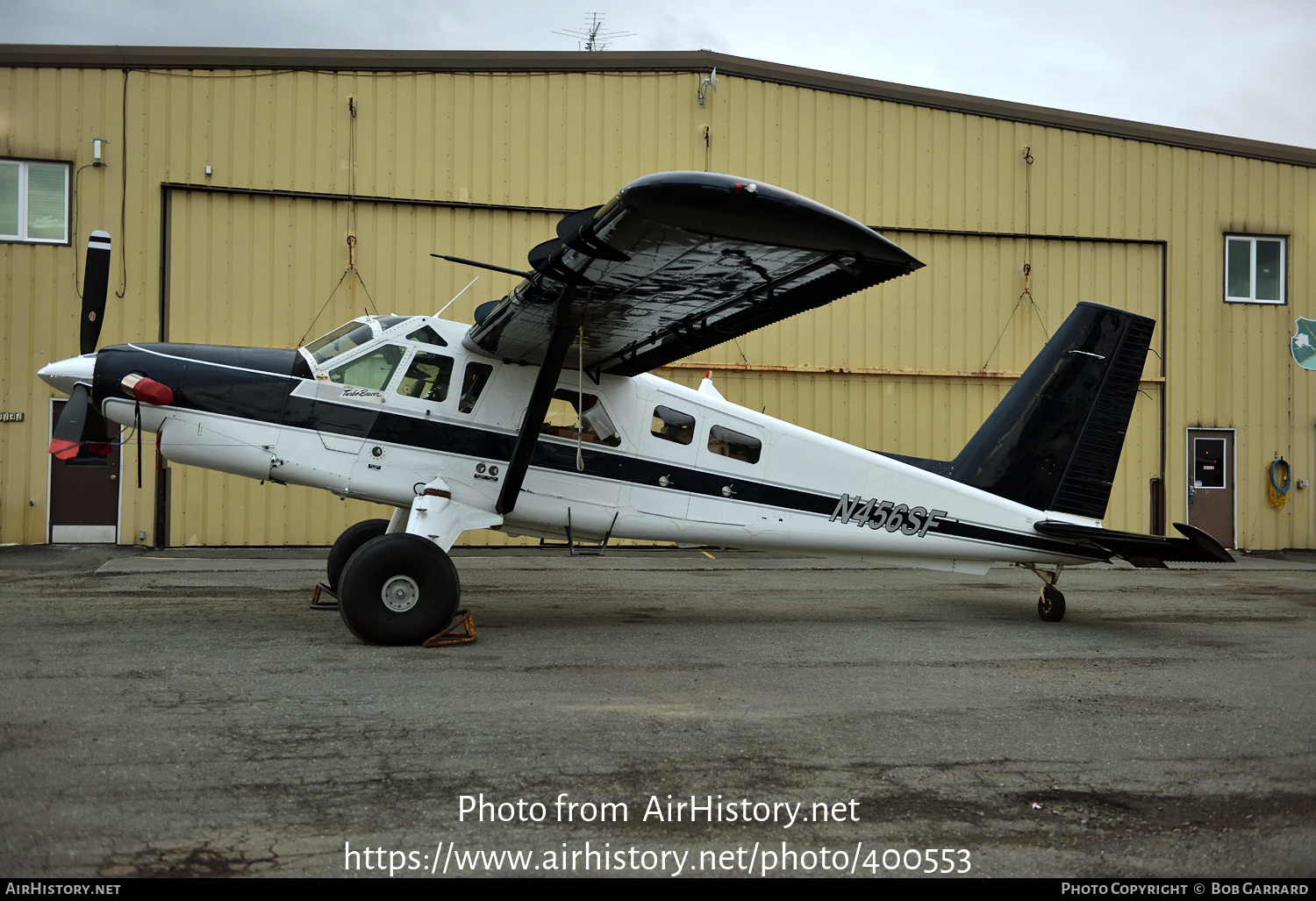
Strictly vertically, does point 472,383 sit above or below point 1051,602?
above

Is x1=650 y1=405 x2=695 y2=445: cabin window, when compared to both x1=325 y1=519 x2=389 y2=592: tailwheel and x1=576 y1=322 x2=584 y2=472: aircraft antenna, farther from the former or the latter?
x1=325 y1=519 x2=389 y2=592: tailwheel

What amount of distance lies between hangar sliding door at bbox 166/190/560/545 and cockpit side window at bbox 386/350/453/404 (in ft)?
22.1

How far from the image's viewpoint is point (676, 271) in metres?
6.05

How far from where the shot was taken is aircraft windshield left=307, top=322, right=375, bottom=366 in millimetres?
7371

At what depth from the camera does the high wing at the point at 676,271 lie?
15.8 feet

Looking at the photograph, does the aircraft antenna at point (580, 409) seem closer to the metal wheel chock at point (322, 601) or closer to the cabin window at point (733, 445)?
the cabin window at point (733, 445)

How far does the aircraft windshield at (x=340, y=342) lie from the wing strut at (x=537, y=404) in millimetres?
1477

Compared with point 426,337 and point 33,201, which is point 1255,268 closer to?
point 426,337

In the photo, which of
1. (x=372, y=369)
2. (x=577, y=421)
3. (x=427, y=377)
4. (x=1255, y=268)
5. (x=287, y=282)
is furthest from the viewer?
(x=1255, y=268)

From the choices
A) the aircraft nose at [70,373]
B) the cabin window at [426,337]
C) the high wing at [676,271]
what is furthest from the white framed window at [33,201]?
the high wing at [676,271]

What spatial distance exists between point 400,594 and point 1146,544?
21.0 ft

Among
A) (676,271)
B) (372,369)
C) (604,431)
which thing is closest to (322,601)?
(372,369)

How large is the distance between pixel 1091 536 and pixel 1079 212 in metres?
10.2

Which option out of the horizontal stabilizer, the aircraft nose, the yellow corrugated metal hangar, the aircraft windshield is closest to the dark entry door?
the yellow corrugated metal hangar
